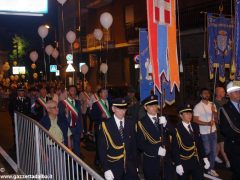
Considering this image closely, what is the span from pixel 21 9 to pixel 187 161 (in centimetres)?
785

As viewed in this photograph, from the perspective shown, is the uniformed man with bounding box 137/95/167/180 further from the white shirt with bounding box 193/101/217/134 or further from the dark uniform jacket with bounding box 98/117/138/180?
the white shirt with bounding box 193/101/217/134

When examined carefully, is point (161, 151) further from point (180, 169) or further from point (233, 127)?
point (233, 127)

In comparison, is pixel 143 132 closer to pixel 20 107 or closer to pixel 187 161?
pixel 187 161

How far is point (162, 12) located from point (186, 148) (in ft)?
6.83

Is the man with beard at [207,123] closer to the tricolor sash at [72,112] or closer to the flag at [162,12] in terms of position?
the flag at [162,12]

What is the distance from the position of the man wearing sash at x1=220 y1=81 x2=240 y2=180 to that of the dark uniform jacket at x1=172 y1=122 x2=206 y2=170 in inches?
20.6

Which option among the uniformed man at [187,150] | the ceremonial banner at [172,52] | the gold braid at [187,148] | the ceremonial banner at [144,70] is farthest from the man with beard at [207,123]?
the gold braid at [187,148]

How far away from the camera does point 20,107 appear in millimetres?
10594

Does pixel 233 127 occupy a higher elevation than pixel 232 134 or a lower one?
higher

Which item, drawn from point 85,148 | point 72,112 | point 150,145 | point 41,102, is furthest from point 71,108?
point 150,145

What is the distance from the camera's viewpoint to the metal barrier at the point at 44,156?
4574 mm

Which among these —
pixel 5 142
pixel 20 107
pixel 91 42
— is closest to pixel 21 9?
pixel 20 107

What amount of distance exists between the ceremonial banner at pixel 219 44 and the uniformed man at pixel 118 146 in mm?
4353

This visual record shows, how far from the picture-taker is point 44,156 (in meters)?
5.68
